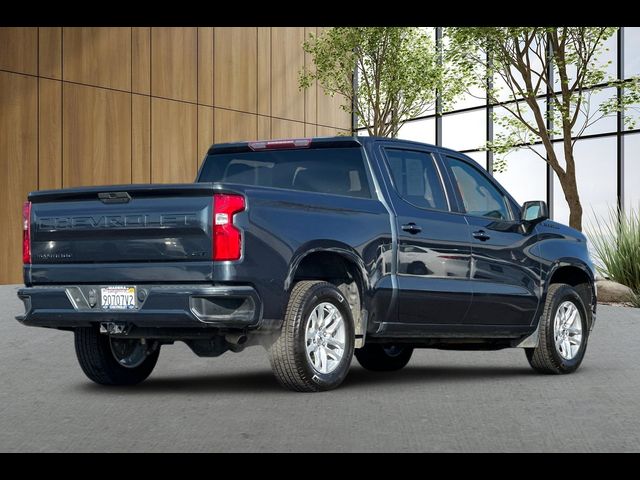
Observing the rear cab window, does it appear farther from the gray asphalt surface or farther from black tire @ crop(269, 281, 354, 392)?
the gray asphalt surface

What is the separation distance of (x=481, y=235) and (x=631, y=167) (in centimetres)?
2528

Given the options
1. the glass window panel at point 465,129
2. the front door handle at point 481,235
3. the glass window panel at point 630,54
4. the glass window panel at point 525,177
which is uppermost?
the glass window panel at point 630,54

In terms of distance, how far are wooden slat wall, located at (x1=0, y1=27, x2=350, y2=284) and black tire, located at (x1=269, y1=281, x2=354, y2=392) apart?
20.0m

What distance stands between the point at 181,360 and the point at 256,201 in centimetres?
429

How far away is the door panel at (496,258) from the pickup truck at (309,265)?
2 centimetres

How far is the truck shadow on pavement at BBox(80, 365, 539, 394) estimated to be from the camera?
926 cm

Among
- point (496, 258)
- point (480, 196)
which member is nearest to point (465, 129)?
point (480, 196)

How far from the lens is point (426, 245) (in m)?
9.54

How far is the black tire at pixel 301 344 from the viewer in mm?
8383

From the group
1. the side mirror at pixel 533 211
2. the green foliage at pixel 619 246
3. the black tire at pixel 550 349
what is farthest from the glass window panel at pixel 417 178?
the green foliage at pixel 619 246

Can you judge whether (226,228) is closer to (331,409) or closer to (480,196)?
(331,409)

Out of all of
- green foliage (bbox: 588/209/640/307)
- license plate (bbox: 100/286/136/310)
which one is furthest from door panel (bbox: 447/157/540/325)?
green foliage (bbox: 588/209/640/307)

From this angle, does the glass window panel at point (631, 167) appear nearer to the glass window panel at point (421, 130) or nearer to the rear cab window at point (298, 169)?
the glass window panel at point (421, 130)

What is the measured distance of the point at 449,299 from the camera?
31.9 feet
